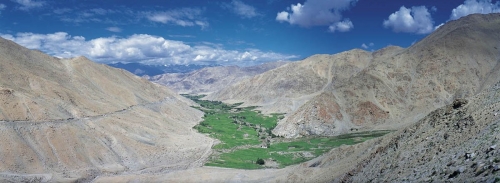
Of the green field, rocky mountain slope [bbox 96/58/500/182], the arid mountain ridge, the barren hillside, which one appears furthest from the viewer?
the barren hillside

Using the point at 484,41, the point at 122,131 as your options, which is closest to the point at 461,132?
the point at 122,131

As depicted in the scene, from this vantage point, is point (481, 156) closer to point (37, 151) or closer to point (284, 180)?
point (284, 180)

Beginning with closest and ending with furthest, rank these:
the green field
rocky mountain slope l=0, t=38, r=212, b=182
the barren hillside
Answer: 1. rocky mountain slope l=0, t=38, r=212, b=182
2. the green field
3. the barren hillside

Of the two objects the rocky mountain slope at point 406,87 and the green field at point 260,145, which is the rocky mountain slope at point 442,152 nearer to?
the green field at point 260,145

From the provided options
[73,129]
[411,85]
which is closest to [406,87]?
[411,85]

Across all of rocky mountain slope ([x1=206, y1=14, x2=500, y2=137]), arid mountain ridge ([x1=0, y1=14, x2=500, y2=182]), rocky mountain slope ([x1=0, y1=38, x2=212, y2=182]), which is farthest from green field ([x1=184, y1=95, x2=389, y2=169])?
rocky mountain slope ([x1=206, y1=14, x2=500, y2=137])

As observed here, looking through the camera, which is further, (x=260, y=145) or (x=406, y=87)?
(x=406, y=87)

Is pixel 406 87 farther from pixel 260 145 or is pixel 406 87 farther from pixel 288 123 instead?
pixel 260 145

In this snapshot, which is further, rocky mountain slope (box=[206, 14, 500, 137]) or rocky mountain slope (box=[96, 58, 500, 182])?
rocky mountain slope (box=[206, 14, 500, 137])

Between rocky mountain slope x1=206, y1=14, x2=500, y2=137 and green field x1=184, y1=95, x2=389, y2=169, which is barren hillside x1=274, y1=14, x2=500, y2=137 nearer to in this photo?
rocky mountain slope x1=206, y1=14, x2=500, y2=137

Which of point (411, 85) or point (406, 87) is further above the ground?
point (411, 85)
